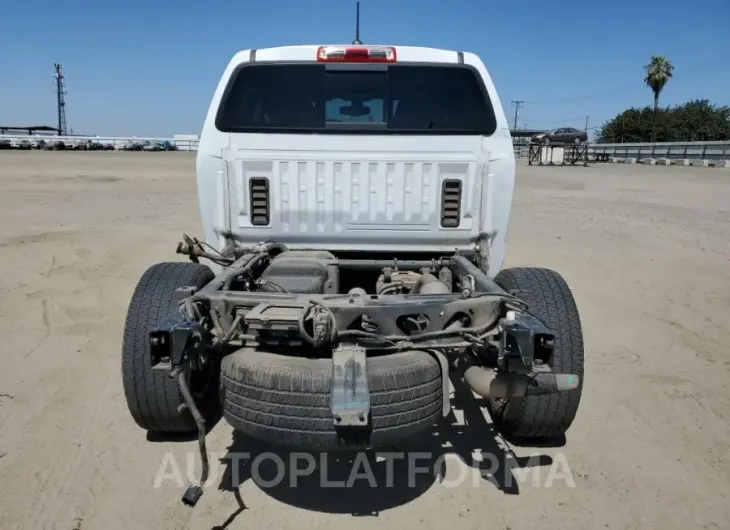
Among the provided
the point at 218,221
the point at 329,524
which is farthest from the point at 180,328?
the point at 218,221

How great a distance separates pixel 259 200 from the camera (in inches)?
164

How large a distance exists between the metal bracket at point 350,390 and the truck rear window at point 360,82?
2.05m

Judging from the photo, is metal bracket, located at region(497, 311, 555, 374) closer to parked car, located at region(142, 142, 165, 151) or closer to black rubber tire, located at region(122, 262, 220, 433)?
black rubber tire, located at region(122, 262, 220, 433)

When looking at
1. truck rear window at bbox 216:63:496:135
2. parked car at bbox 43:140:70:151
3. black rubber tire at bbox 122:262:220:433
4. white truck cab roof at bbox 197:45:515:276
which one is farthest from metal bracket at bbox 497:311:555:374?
parked car at bbox 43:140:70:151

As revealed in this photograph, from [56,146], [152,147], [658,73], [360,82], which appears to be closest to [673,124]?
[658,73]

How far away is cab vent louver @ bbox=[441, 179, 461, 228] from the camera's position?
414 cm

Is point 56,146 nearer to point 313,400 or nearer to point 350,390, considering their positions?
point 313,400

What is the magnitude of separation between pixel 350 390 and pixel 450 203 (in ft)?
6.39

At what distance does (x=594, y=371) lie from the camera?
5.05 m

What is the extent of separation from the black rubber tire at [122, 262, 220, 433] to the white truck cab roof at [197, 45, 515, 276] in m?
0.78

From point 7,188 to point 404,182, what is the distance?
17.3m

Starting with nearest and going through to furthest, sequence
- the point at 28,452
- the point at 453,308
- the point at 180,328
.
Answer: the point at 180,328 → the point at 453,308 → the point at 28,452

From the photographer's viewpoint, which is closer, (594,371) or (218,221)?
(218,221)

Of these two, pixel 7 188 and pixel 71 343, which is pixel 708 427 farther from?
pixel 7 188
